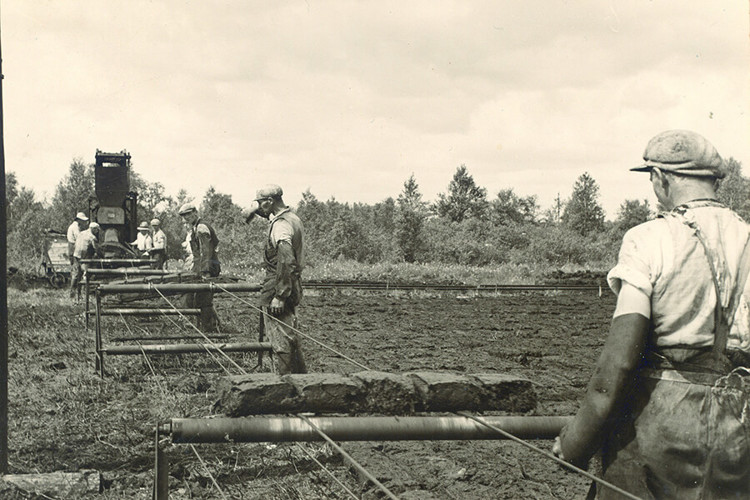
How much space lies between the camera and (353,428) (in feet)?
7.56

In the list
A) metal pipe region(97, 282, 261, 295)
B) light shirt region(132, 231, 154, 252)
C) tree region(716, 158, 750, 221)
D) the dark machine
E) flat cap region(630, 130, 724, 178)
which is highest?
tree region(716, 158, 750, 221)

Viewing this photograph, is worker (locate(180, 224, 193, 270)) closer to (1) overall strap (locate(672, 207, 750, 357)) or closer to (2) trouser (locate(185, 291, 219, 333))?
(2) trouser (locate(185, 291, 219, 333))

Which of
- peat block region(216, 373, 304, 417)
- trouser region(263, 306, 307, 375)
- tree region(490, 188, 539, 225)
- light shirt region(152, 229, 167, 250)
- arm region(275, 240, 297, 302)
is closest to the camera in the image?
peat block region(216, 373, 304, 417)

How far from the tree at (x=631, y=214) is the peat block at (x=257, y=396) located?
59.4m

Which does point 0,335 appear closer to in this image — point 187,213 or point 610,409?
point 610,409

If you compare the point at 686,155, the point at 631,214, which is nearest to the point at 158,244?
the point at 686,155

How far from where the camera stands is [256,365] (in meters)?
8.41

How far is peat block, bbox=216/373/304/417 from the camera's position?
243 cm

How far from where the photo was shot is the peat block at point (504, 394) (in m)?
2.62

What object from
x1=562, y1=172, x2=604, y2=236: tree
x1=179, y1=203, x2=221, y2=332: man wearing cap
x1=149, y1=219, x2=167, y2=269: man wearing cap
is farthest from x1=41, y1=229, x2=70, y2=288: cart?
x1=562, y1=172, x2=604, y2=236: tree

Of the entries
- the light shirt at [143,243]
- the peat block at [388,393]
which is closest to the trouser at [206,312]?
the peat block at [388,393]

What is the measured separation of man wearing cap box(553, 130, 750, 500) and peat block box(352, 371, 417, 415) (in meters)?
0.72

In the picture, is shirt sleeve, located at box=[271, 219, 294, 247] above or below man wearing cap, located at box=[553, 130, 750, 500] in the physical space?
above

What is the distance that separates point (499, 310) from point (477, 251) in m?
31.5
